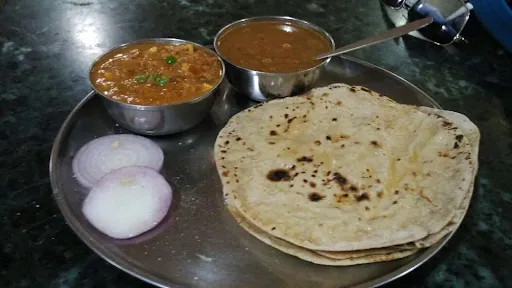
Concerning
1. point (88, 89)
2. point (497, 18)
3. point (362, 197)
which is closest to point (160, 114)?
point (88, 89)

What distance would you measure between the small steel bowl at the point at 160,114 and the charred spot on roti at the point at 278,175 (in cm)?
43

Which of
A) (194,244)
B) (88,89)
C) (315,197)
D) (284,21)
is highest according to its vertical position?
(284,21)

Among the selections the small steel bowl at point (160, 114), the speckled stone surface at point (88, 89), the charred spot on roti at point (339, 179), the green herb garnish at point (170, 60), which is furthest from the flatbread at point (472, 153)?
the green herb garnish at point (170, 60)

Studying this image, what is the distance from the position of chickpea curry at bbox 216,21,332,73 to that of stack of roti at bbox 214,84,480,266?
0.61 feet

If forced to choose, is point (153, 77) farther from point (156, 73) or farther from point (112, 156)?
point (112, 156)

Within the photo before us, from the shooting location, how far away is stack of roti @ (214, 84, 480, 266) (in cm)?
165

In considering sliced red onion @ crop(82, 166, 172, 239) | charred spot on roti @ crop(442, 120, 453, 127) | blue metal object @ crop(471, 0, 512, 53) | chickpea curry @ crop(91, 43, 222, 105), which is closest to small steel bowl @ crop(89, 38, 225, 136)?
chickpea curry @ crop(91, 43, 222, 105)

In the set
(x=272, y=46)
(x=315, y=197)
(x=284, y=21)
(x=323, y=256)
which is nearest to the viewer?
(x=323, y=256)

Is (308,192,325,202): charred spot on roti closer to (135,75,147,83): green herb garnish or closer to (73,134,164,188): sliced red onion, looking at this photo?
(73,134,164,188): sliced red onion

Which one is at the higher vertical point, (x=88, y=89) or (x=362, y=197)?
(x=362, y=197)

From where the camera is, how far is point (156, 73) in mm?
2127

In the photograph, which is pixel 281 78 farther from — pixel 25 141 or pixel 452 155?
pixel 25 141

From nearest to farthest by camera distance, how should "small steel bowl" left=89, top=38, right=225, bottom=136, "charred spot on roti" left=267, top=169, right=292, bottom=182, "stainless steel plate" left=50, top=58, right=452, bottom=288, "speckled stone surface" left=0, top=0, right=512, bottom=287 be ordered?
"stainless steel plate" left=50, top=58, right=452, bottom=288
"speckled stone surface" left=0, top=0, right=512, bottom=287
"charred spot on roti" left=267, top=169, right=292, bottom=182
"small steel bowl" left=89, top=38, right=225, bottom=136

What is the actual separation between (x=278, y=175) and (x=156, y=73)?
26.9 inches
